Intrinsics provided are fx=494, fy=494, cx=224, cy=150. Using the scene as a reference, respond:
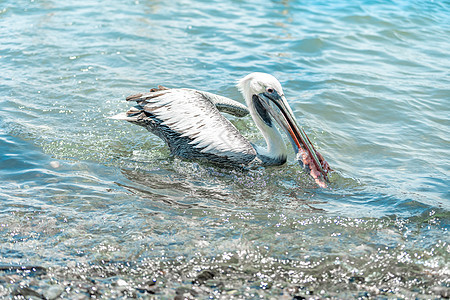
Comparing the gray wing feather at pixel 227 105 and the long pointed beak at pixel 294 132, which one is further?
the gray wing feather at pixel 227 105

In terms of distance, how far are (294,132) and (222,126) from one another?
0.71 metres

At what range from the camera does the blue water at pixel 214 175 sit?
130 inches

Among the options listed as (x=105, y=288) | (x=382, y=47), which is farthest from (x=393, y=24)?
(x=105, y=288)

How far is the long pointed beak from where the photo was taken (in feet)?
14.9

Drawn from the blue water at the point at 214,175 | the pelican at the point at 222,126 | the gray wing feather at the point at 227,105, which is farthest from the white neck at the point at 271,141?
the gray wing feather at the point at 227,105

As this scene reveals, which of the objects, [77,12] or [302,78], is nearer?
[302,78]

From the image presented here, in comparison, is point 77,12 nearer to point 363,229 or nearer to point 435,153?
point 435,153

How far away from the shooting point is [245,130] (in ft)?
19.7

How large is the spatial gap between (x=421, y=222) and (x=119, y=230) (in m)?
2.39

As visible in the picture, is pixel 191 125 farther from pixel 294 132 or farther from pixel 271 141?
pixel 294 132

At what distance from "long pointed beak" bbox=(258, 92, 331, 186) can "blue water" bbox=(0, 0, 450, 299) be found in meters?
0.22

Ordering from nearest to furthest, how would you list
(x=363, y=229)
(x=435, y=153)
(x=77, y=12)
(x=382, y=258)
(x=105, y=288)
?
(x=105, y=288) → (x=382, y=258) → (x=363, y=229) → (x=435, y=153) → (x=77, y=12)

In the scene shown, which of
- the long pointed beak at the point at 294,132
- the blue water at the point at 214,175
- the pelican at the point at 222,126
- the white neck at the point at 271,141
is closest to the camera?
the blue water at the point at 214,175

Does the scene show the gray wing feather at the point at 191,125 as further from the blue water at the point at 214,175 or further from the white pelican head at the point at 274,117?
the white pelican head at the point at 274,117
